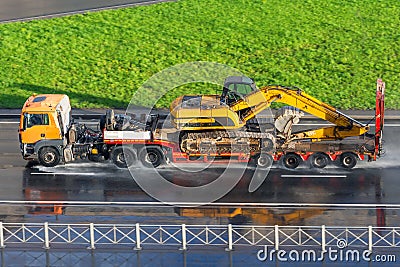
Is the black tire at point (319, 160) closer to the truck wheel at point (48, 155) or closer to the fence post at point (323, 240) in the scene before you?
the fence post at point (323, 240)

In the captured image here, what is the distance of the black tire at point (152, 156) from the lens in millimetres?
44594

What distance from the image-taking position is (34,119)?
44781mm

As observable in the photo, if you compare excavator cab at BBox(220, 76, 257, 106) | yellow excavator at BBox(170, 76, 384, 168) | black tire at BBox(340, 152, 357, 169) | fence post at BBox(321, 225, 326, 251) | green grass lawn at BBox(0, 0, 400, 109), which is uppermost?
green grass lawn at BBox(0, 0, 400, 109)

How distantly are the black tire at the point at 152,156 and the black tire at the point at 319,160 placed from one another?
7.51 metres

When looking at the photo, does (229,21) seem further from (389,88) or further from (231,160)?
(231,160)

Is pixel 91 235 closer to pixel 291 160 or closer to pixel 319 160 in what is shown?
pixel 291 160

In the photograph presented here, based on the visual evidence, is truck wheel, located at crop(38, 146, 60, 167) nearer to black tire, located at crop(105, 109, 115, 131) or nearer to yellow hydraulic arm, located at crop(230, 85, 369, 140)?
black tire, located at crop(105, 109, 115, 131)

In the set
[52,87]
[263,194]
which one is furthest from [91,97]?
[263,194]

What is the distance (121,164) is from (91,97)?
11474 millimetres

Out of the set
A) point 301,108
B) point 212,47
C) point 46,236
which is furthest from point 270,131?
point 212,47

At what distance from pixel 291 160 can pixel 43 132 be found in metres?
12.5

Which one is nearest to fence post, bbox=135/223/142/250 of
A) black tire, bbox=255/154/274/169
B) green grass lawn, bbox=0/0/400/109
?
black tire, bbox=255/154/274/169

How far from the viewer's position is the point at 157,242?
36156mm

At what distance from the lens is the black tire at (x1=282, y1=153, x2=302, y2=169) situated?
1745 inches
